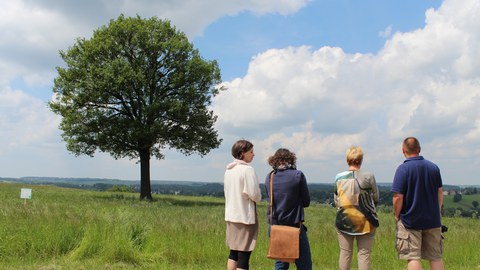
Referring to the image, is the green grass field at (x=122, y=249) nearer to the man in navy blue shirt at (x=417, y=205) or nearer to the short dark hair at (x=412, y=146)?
the man in navy blue shirt at (x=417, y=205)

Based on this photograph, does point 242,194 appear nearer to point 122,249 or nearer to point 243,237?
point 243,237

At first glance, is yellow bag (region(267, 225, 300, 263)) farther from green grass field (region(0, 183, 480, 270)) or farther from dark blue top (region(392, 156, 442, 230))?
green grass field (region(0, 183, 480, 270))

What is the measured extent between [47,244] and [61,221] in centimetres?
147

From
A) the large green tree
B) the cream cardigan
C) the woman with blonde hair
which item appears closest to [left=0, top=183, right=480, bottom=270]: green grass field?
the cream cardigan

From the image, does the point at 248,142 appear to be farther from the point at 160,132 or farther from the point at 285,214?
the point at 160,132

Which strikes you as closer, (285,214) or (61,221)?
(285,214)

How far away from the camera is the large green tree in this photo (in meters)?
29.3

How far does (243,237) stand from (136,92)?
26061 mm

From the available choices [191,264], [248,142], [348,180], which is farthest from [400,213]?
[191,264]

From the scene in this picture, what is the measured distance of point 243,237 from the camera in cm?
590

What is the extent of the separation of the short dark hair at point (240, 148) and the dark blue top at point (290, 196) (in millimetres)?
550

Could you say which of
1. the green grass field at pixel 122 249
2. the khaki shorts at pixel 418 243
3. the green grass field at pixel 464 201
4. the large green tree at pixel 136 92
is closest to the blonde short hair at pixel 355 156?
the khaki shorts at pixel 418 243

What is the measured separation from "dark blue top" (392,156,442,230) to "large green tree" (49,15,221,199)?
24.1 meters

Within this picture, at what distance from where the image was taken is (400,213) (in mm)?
5914
